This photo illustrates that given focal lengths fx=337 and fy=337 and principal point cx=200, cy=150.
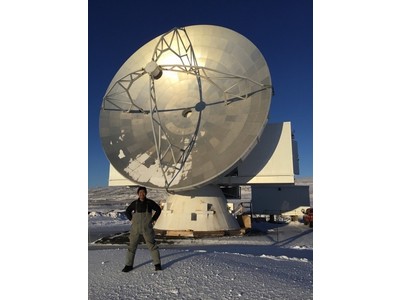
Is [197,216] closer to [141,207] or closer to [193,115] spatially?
[193,115]

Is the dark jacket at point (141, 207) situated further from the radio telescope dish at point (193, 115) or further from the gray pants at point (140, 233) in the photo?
the radio telescope dish at point (193, 115)

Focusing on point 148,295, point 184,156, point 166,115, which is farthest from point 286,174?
point 148,295

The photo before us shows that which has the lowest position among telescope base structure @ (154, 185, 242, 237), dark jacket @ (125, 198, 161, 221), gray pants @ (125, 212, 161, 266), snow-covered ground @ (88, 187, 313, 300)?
telescope base structure @ (154, 185, 242, 237)

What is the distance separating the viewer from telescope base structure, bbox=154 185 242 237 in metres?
20.0

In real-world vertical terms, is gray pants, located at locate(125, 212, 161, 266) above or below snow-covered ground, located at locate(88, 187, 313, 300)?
above

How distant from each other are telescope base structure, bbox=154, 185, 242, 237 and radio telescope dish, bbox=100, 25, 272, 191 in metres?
2.85

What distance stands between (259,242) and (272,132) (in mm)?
7300

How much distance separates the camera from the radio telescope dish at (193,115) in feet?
58.4

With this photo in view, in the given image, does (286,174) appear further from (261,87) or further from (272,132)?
(261,87)

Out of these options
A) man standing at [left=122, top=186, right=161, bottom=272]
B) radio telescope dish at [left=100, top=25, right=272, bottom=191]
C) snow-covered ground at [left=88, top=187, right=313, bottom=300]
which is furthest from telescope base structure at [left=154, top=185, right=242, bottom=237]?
man standing at [left=122, top=186, right=161, bottom=272]

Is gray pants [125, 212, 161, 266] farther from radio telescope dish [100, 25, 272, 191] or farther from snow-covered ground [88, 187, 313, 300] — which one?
radio telescope dish [100, 25, 272, 191]

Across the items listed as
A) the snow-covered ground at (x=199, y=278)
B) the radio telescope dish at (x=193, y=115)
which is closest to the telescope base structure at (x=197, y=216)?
the radio telescope dish at (x=193, y=115)

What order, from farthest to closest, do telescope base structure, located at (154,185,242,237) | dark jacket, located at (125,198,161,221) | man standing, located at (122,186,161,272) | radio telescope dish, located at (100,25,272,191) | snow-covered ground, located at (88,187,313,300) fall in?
1. telescope base structure, located at (154,185,242,237)
2. radio telescope dish, located at (100,25,272,191)
3. dark jacket, located at (125,198,161,221)
4. man standing, located at (122,186,161,272)
5. snow-covered ground, located at (88,187,313,300)

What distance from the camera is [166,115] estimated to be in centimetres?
1927
